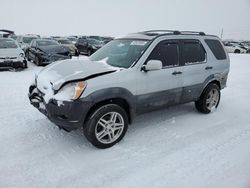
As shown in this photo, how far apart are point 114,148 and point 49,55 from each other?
30.7 feet

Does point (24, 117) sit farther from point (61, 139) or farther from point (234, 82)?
point (234, 82)

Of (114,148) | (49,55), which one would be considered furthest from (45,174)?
(49,55)

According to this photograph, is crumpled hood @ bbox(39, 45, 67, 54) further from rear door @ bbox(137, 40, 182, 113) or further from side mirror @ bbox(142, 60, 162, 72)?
side mirror @ bbox(142, 60, 162, 72)

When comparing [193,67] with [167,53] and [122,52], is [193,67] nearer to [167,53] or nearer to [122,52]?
[167,53]

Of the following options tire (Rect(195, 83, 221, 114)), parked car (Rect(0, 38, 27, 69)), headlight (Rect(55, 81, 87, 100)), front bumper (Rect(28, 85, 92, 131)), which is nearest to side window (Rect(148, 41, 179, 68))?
tire (Rect(195, 83, 221, 114))

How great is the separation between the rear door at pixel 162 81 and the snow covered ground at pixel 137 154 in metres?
0.60

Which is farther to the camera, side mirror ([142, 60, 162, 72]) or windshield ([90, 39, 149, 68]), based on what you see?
windshield ([90, 39, 149, 68])

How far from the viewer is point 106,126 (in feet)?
12.3

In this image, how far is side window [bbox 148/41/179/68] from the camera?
4230 millimetres

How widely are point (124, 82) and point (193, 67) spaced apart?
6.09ft

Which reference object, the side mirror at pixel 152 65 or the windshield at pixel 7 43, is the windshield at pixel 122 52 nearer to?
the side mirror at pixel 152 65

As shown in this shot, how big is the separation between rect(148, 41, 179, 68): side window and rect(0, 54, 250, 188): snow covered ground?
51.8 inches

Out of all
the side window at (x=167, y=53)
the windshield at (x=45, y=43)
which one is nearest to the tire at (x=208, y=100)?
the side window at (x=167, y=53)

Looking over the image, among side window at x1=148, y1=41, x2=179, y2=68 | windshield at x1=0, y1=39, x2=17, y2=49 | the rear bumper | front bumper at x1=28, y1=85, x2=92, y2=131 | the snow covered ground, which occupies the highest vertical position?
side window at x1=148, y1=41, x2=179, y2=68
